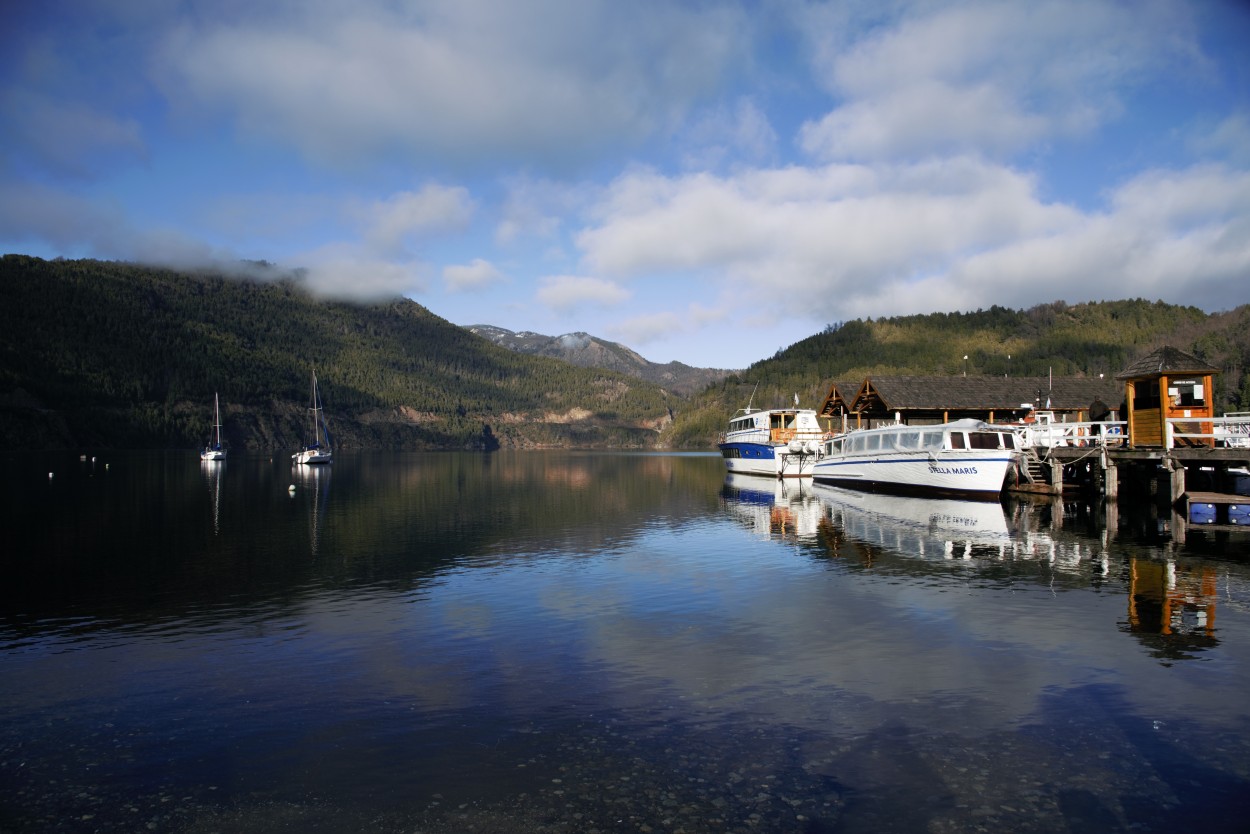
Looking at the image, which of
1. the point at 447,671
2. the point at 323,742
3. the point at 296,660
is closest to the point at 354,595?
the point at 296,660

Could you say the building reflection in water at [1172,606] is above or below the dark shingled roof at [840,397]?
below

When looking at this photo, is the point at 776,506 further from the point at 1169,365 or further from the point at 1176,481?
the point at 1169,365

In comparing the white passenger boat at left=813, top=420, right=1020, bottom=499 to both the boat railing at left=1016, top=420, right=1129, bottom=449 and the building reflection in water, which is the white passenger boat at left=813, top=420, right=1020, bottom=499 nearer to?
the boat railing at left=1016, top=420, right=1129, bottom=449

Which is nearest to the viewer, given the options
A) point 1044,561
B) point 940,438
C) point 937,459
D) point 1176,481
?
point 1044,561

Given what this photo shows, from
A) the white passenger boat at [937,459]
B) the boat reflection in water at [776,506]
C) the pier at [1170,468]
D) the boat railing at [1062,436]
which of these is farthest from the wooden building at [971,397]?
the pier at [1170,468]

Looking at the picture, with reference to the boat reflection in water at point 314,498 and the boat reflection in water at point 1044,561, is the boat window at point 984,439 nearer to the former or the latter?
the boat reflection in water at point 1044,561

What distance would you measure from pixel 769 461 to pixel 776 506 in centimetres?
2849

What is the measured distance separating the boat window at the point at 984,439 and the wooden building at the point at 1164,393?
9112 millimetres

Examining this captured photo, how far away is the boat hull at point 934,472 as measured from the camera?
4444cm


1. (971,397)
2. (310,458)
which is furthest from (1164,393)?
(310,458)

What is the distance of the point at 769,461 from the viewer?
2963 inches

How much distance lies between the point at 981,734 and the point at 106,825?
1089 cm

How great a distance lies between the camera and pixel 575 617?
18.5 m

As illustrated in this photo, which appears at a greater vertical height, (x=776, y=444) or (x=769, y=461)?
(x=776, y=444)
